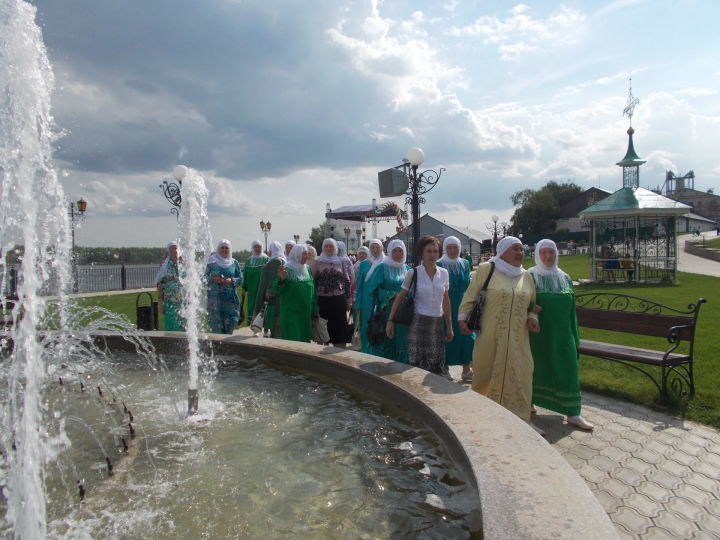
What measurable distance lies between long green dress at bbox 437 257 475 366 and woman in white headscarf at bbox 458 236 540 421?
1.30m

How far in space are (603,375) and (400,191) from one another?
489 cm

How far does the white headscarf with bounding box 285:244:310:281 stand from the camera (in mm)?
5664

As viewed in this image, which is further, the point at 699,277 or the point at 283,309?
the point at 699,277

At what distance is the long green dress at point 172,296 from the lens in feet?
20.9

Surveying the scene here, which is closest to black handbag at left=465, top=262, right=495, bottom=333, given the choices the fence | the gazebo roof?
the gazebo roof

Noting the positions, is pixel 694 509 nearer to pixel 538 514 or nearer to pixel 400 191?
pixel 538 514

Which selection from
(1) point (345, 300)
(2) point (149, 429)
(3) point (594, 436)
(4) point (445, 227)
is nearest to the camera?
(2) point (149, 429)

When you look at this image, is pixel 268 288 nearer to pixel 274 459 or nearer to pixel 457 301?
pixel 457 301

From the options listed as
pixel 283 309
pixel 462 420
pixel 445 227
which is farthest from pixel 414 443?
pixel 445 227

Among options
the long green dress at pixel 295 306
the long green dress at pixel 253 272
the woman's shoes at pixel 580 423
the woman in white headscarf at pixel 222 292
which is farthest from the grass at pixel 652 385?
the woman in white headscarf at pixel 222 292

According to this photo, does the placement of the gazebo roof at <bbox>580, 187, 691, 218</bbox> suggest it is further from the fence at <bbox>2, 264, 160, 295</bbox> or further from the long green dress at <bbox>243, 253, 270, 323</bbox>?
the fence at <bbox>2, 264, 160, 295</bbox>

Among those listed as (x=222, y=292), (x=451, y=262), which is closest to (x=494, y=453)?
(x=451, y=262)

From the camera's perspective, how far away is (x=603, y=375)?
5480 mm

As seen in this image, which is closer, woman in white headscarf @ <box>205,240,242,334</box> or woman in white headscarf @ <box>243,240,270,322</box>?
woman in white headscarf @ <box>205,240,242,334</box>
